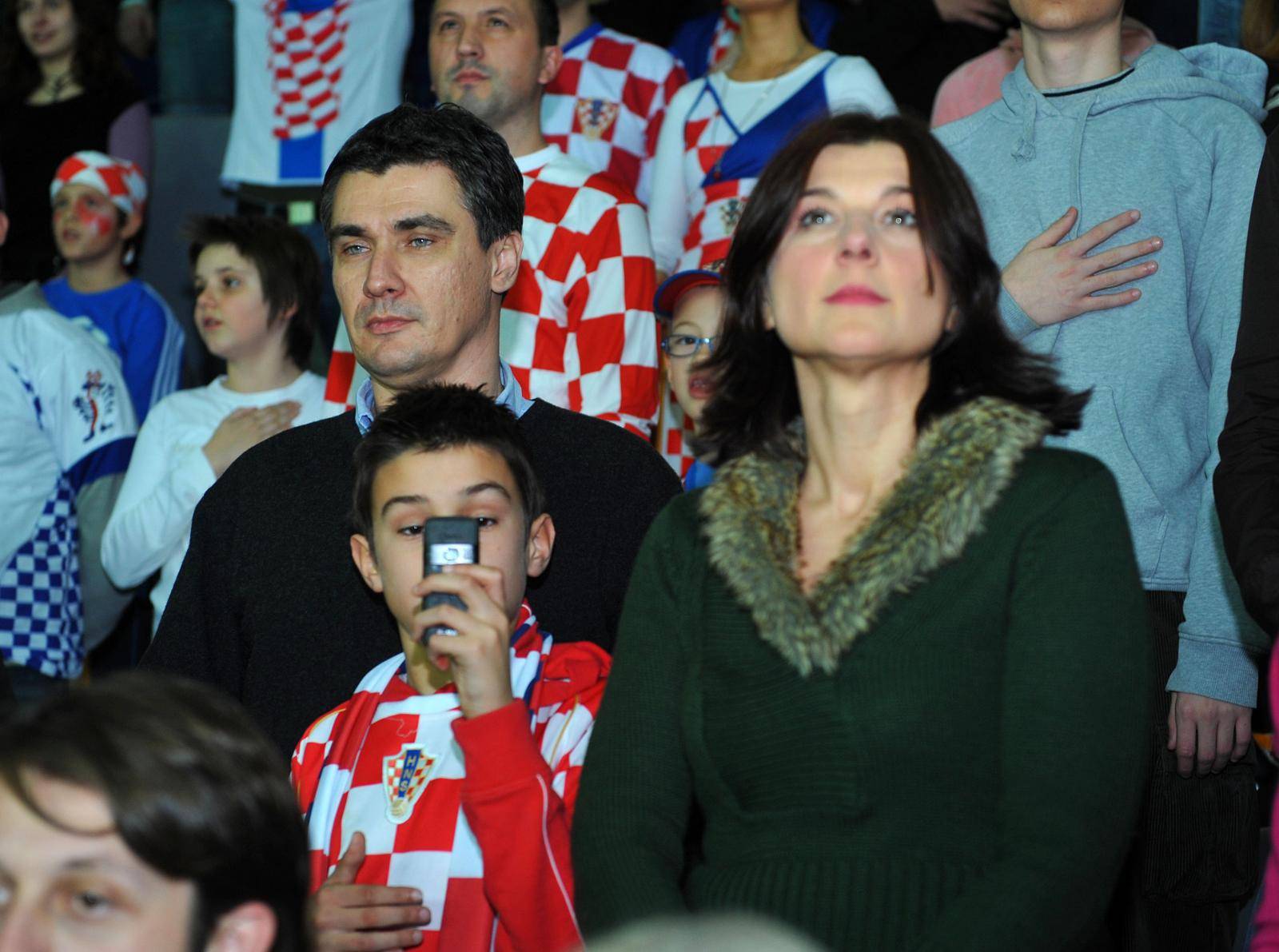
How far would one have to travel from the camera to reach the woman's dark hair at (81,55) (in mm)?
5934

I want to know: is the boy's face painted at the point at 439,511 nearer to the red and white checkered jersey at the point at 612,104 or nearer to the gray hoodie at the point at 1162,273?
the gray hoodie at the point at 1162,273

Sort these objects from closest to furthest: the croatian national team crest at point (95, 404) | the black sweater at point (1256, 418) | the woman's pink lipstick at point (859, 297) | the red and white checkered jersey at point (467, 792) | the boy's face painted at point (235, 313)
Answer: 1. the woman's pink lipstick at point (859, 297)
2. the red and white checkered jersey at point (467, 792)
3. the black sweater at point (1256, 418)
4. the boy's face painted at point (235, 313)
5. the croatian national team crest at point (95, 404)

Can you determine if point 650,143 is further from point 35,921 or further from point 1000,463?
point 35,921

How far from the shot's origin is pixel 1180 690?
8.14 feet

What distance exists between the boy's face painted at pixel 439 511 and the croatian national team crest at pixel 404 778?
19cm

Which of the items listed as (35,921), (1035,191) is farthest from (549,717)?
(1035,191)

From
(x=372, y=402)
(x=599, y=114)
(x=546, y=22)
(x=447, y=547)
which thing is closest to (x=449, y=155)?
(x=372, y=402)

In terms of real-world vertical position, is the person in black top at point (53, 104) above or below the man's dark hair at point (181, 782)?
above

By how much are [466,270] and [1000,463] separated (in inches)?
48.2

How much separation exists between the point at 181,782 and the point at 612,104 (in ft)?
12.0

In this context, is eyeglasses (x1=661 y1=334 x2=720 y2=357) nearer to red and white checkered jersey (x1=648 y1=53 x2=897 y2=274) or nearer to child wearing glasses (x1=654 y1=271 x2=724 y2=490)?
child wearing glasses (x1=654 y1=271 x2=724 y2=490)

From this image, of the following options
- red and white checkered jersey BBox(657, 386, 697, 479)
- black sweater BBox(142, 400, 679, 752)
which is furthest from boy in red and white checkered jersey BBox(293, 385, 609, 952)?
red and white checkered jersey BBox(657, 386, 697, 479)

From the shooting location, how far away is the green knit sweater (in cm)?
164

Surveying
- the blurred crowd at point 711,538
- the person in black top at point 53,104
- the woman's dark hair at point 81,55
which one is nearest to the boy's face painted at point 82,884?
the blurred crowd at point 711,538
